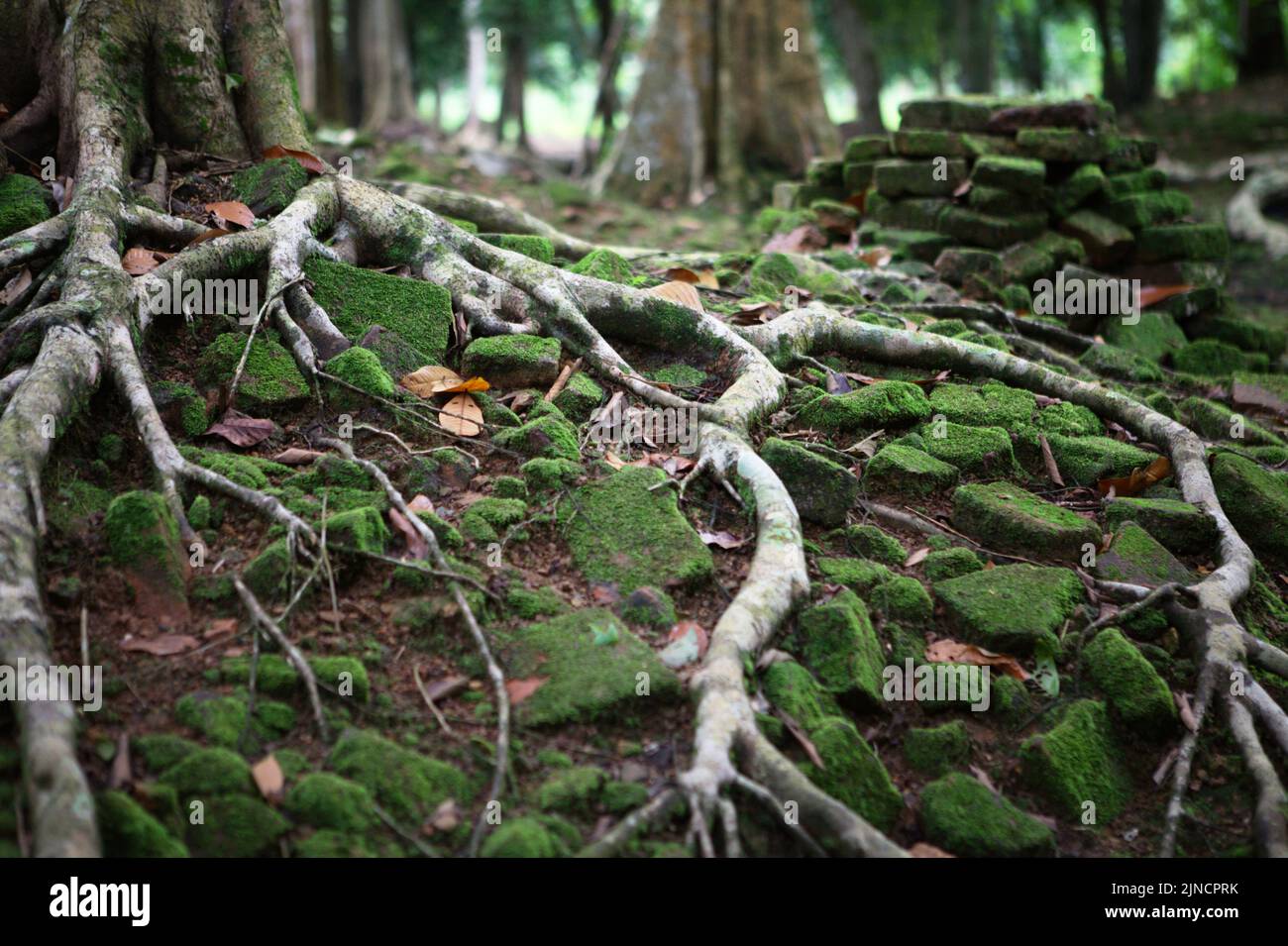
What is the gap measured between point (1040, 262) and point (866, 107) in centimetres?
949

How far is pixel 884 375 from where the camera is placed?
485 centimetres

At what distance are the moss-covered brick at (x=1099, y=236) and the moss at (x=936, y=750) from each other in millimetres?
5106

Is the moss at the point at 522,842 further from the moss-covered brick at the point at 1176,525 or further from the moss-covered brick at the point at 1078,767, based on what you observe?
the moss-covered brick at the point at 1176,525

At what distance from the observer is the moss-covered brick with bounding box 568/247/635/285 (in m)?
4.77

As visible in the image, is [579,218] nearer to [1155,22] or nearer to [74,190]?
[74,190]

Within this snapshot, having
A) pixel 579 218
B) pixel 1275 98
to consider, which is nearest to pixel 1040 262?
pixel 579 218

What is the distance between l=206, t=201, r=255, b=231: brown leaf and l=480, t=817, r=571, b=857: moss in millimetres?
2944

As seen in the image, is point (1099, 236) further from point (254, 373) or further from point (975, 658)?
point (254, 373)

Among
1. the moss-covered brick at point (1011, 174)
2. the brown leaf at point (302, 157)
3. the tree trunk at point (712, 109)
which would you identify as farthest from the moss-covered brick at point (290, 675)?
the tree trunk at point (712, 109)

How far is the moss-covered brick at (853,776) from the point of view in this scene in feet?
9.18

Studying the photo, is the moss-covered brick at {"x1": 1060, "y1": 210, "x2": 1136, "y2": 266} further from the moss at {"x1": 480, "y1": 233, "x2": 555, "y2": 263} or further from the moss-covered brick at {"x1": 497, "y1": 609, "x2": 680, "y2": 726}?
the moss-covered brick at {"x1": 497, "y1": 609, "x2": 680, "y2": 726}

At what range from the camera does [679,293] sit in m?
4.70

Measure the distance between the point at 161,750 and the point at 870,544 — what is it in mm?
2364

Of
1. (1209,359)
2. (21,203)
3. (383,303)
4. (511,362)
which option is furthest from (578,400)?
(1209,359)
